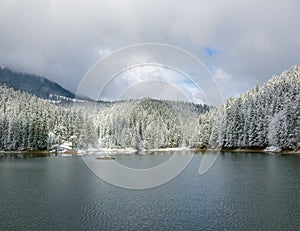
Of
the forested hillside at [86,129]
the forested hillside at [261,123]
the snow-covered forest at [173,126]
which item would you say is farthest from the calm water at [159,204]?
the forested hillside at [86,129]

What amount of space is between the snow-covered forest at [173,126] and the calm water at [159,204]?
179 feet

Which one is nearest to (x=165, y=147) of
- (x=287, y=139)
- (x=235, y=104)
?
(x=235, y=104)

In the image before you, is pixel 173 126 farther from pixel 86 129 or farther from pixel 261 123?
pixel 261 123

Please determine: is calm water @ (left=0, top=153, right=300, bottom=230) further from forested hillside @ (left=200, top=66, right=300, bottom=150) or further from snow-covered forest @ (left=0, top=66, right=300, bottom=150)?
forested hillside @ (left=200, top=66, right=300, bottom=150)

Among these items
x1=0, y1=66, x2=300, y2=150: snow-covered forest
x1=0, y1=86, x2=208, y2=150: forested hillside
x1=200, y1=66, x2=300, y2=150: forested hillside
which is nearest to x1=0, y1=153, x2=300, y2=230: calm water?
x1=0, y1=66, x2=300, y2=150: snow-covered forest

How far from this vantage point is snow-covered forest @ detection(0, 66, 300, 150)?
114 metres

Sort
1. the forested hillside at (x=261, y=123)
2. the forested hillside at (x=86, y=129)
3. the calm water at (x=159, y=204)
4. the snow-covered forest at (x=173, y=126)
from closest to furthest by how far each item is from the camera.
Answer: the calm water at (x=159, y=204)
the forested hillside at (x=261, y=123)
the snow-covered forest at (x=173, y=126)
the forested hillside at (x=86, y=129)

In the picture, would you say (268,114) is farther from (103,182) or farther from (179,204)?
(179,204)

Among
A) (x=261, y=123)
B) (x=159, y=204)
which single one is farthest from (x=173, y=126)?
(x=159, y=204)

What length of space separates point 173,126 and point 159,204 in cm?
11467

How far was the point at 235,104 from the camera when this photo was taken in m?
140

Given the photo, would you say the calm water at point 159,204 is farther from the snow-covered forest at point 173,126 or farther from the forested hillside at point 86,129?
the forested hillside at point 86,129

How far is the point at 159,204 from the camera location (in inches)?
1435

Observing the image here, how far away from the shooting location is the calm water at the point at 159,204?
95.0 ft
